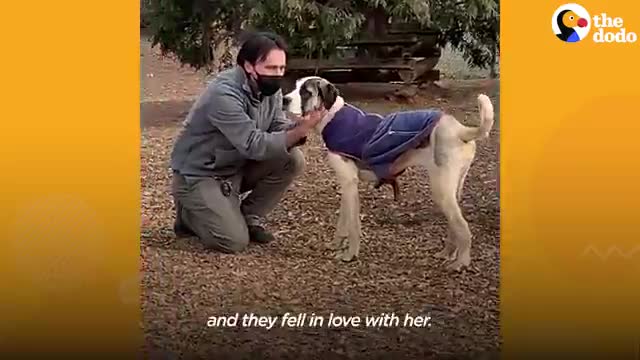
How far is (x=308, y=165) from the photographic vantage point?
159 inches

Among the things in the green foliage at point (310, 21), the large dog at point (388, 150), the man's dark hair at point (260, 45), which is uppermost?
the green foliage at point (310, 21)

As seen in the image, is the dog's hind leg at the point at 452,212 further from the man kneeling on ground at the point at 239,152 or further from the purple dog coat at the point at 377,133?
the man kneeling on ground at the point at 239,152

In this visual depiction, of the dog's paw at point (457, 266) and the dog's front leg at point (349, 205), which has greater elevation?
the dog's front leg at point (349, 205)

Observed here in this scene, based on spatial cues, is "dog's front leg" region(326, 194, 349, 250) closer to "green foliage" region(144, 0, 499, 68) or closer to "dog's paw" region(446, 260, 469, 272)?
"dog's paw" region(446, 260, 469, 272)

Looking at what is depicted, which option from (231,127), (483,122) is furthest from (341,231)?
(483,122)

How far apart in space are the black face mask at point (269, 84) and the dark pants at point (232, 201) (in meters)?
0.27

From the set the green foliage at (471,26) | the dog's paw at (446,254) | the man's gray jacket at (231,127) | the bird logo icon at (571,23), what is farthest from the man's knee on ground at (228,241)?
the bird logo icon at (571,23)

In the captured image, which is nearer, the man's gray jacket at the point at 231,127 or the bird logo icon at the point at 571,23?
the bird logo icon at the point at 571,23

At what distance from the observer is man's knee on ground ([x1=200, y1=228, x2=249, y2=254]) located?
4074mm

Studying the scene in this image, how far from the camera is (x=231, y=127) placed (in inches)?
159

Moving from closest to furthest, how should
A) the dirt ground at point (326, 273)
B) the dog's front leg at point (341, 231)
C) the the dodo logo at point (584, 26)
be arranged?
the the dodo logo at point (584, 26), the dirt ground at point (326, 273), the dog's front leg at point (341, 231)

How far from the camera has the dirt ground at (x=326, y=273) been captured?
398 cm

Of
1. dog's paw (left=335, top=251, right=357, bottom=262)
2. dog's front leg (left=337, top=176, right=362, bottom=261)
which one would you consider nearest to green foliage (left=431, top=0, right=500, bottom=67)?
dog's front leg (left=337, top=176, right=362, bottom=261)

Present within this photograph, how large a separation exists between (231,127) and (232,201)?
0.33m
